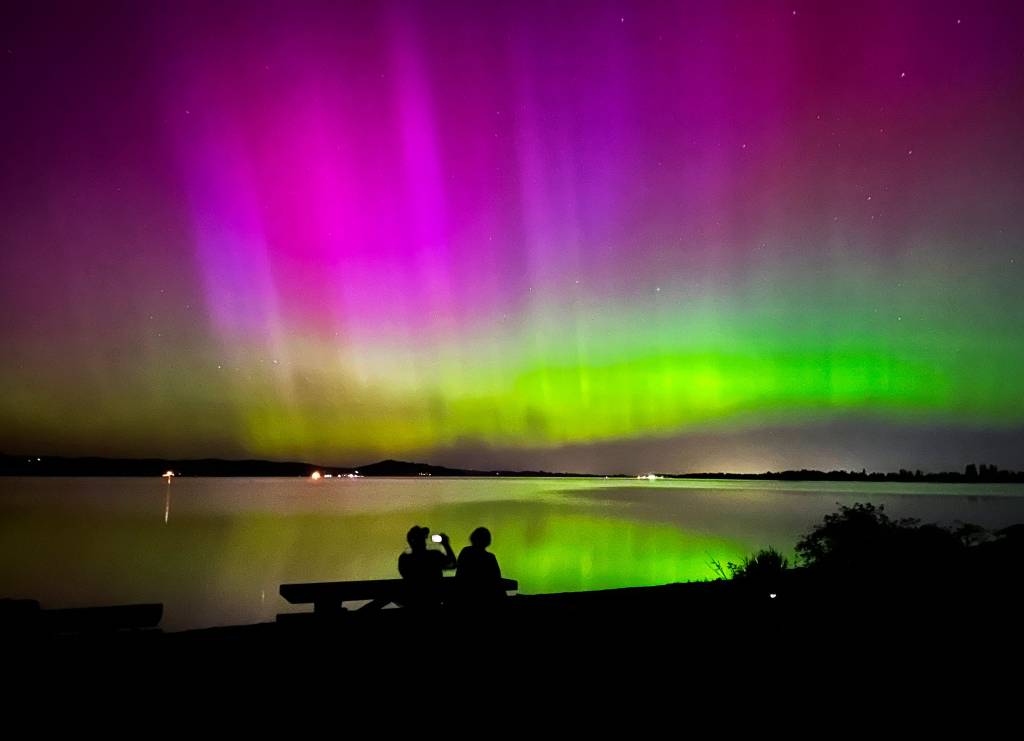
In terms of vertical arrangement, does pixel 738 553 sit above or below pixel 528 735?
below

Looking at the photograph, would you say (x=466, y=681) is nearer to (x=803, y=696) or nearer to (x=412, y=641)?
(x=412, y=641)

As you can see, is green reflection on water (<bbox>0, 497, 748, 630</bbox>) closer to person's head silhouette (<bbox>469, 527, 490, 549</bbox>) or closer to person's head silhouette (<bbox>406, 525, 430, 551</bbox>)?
person's head silhouette (<bbox>406, 525, 430, 551</bbox>)

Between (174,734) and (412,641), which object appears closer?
(174,734)

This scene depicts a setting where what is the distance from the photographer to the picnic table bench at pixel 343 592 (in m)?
8.12

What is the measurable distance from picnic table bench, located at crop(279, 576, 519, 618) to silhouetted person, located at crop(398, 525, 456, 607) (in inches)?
5.0

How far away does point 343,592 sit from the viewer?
830cm

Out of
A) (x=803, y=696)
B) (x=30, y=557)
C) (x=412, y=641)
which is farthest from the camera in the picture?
(x=30, y=557)

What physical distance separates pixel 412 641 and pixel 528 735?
6.65 feet

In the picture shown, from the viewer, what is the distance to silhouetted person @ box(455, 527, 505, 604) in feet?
22.7

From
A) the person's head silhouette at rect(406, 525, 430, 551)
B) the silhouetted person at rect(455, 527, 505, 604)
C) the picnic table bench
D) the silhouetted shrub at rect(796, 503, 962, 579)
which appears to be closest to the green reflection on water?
the silhouetted shrub at rect(796, 503, 962, 579)

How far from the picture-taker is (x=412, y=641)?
688 centimetres

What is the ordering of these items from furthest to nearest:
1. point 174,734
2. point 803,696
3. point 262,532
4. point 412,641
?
1. point 262,532
2. point 412,641
3. point 803,696
4. point 174,734

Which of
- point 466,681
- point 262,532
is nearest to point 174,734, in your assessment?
point 466,681

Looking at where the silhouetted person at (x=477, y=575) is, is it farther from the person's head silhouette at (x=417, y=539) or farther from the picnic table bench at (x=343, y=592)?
the person's head silhouette at (x=417, y=539)
